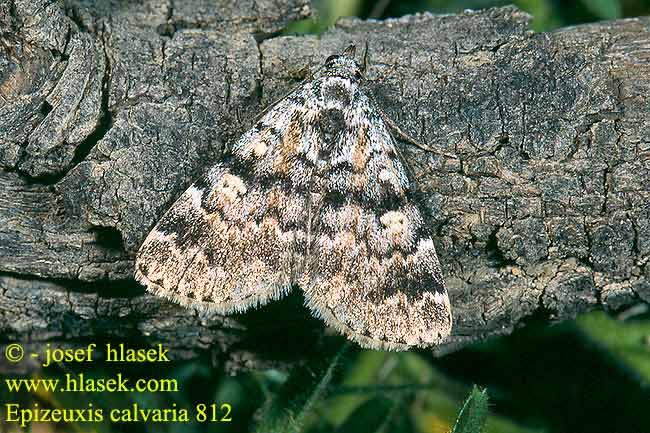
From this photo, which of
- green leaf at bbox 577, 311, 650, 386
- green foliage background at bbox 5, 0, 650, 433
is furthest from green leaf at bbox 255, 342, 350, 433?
green leaf at bbox 577, 311, 650, 386

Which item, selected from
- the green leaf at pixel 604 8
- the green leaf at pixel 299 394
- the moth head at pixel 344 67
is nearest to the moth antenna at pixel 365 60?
the moth head at pixel 344 67

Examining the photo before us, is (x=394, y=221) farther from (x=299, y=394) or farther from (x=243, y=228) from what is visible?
(x=299, y=394)

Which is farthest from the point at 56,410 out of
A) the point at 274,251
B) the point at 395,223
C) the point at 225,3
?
the point at 225,3

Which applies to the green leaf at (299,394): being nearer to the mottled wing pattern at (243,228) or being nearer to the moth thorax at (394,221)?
the mottled wing pattern at (243,228)

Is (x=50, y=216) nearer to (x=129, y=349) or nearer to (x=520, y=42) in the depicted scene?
(x=129, y=349)

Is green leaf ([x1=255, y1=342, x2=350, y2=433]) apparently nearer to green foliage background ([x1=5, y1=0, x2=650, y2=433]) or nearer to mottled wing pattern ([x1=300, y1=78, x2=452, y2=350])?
green foliage background ([x1=5, y1=0, x2=650, y2=433])

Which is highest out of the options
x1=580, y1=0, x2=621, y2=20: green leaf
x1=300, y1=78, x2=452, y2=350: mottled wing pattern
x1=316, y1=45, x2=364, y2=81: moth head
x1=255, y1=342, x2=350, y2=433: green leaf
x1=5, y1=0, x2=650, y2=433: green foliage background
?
x1=580, y1=0, x2=621, y2=20: green leaf

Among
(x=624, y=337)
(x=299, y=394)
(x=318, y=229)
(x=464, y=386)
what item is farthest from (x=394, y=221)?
(x=624, y=337)
